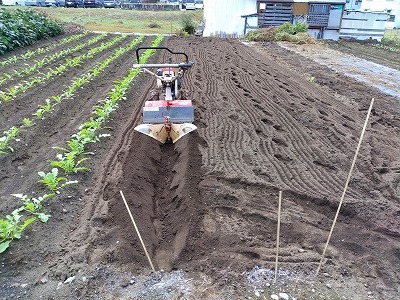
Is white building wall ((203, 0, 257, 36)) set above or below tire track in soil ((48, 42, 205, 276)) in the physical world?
above

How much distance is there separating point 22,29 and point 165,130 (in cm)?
1394

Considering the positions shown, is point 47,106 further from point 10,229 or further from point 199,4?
point 199,4

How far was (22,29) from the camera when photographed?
17.2m

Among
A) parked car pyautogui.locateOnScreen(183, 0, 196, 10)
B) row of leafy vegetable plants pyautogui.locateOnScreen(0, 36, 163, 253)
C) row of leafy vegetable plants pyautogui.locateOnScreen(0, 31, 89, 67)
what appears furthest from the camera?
parked car pyautogui.locateOnScreen(183, 0, 196, 10)

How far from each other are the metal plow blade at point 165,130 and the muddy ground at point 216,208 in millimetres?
201

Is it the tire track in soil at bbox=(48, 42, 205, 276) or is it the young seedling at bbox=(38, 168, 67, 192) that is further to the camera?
the young seedling at bbox=(38, 168, 67, 192)

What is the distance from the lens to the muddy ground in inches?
152

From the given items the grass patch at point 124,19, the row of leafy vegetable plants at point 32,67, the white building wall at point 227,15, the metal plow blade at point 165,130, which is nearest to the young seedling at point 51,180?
the metal plow blade at point 165,130

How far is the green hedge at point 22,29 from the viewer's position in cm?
1571

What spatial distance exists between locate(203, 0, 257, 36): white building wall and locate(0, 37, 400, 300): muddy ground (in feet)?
57.8

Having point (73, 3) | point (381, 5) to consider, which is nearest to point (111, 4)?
point (73, 3)

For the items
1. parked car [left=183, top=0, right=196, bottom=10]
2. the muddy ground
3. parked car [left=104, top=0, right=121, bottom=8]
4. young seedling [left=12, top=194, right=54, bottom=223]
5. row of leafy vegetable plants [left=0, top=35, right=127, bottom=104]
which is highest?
parked car [left=104, top=0, right=121, bottom=8]

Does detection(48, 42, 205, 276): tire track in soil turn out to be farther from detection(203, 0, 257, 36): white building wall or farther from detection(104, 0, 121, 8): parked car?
detection(104, 0, 121, 8): parked car

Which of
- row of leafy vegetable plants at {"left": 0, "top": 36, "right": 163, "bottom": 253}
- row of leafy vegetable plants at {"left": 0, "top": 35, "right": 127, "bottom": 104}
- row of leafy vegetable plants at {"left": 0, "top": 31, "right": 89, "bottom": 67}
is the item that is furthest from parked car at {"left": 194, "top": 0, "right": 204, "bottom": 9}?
row of leafy vegetable plants at {"left": 0, "top": 36, "right": 163, "bottom": 253}
